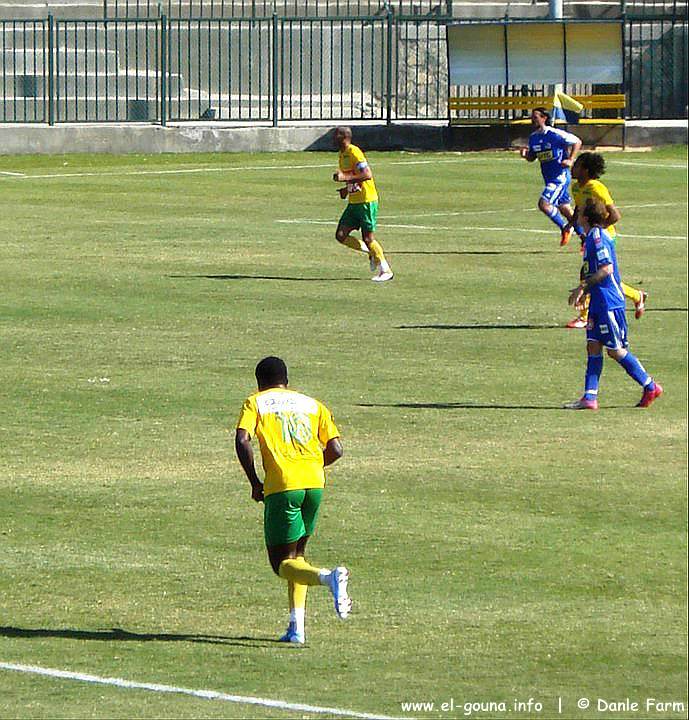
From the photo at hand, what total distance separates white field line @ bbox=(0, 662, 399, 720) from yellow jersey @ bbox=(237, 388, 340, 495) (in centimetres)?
120

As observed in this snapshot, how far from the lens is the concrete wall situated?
130ft

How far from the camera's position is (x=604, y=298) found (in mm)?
14539

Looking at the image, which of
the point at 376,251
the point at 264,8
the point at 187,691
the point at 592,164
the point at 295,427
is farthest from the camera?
the point at 264,8

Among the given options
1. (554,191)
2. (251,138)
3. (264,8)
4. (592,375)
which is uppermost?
(264,8)

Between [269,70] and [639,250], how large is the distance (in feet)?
68.4

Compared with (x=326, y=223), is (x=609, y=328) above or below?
below

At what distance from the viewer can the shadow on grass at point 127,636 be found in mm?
9406

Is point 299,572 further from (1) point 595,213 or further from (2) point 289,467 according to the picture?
(1) point 595,213

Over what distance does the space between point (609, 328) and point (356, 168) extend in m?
8.33

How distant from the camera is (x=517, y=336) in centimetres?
1875

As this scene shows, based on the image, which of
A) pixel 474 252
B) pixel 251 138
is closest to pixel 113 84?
pixel 251 138

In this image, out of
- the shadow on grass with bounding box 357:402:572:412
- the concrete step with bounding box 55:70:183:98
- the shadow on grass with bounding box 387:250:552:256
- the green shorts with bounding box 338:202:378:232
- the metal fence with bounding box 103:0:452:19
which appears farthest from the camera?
the metal fence with bounding box 103:0:452:19

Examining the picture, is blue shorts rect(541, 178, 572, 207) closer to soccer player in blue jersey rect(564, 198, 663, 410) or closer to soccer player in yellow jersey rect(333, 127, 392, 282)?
soccer player in yellow jersey rect(333, 127, 392, 282)

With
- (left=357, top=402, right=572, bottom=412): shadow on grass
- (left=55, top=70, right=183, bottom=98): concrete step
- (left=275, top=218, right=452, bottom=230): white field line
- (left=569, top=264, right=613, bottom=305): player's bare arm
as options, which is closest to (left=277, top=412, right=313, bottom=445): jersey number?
(left=569, top=264, right=613, bottom=305): player's bare arm
